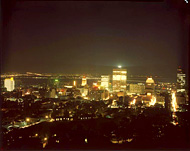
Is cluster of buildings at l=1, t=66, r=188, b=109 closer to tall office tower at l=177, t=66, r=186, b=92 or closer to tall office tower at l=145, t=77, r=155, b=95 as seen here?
tall office tower at l=145, t=77, r=155, b=95

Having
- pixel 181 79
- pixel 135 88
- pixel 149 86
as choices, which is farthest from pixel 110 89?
pixel 181 79

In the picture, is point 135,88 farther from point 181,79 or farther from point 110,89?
point 181,79

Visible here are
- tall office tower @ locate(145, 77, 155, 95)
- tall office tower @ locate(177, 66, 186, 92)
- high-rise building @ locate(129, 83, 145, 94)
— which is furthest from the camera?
high-rise building @ locate(129, 83, 145, 94)

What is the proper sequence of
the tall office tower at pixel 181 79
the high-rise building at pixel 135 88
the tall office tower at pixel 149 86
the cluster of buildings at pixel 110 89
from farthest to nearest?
the high-rise building at pixel 135 88 → the cluster of buildings at pixel 110 89 → the tall office tower at pixel 149 86 → the tall office tower at pixel 181 79

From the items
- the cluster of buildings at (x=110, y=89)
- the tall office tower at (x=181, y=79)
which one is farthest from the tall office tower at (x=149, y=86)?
the tall office tower at (x=181, y=79)

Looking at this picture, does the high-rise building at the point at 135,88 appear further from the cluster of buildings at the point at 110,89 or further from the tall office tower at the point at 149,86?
the tall office tower at the point at 149,86

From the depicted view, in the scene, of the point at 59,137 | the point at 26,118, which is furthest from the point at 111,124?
the point at 26,118

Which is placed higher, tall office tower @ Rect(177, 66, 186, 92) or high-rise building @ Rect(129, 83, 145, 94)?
tall office tower @ Rect(177, 66, 186, 92)

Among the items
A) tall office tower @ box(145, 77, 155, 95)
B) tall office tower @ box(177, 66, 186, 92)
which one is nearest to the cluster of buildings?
tall office tower @ box(145, 77, 155, 95)
